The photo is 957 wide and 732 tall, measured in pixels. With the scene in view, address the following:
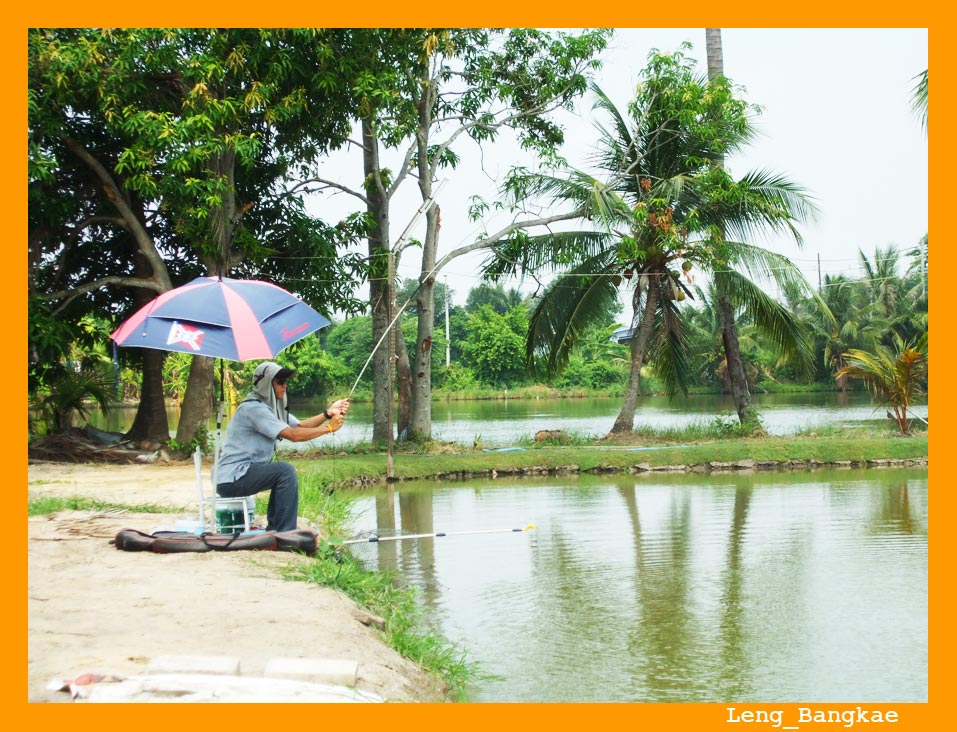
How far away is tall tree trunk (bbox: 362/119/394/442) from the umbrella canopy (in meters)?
11.0

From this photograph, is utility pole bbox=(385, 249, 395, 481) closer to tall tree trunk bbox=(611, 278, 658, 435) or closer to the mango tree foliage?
the mango tree foliage

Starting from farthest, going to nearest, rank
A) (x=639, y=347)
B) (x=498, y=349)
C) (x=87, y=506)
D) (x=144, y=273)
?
1. (x=498, y=349)
2. (x=639, y=347)
3. (x=144, y=273)
4. (x=87, y=506)

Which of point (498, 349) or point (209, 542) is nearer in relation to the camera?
point (209, 542)

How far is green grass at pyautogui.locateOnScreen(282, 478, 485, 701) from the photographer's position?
5871 mm

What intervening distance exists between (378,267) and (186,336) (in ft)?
37.8

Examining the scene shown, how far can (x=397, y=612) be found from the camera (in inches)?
270

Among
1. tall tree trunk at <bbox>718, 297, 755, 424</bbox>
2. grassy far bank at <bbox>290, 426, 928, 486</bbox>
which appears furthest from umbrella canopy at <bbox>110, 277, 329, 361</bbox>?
tall tree trunk at <bbox>718, 297, 755, 424</bbox>

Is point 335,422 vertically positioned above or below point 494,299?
below

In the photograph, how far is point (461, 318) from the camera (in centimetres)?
5700

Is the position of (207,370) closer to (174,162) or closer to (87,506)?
(174,162)

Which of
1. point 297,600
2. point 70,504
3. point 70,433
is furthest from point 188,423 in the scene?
point 297,600

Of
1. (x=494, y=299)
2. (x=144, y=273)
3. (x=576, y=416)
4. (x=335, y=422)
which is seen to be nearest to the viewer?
(x=335, y=422)

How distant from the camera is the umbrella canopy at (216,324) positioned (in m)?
6.93

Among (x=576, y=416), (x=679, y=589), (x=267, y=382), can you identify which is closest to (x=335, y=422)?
(x=267, y=382)
